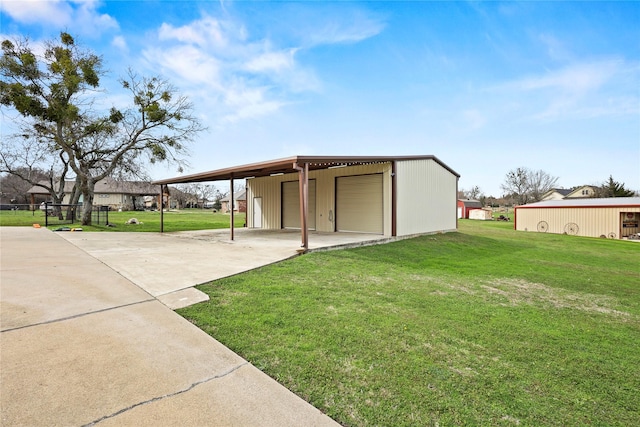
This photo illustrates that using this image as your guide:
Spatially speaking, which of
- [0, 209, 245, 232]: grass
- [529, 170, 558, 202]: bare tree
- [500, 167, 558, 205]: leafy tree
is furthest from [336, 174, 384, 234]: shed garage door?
[529, 170, 558, 202]: bare tree

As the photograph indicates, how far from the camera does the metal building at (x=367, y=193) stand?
10.6m

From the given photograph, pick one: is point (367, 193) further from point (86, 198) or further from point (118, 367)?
point (86, 198)

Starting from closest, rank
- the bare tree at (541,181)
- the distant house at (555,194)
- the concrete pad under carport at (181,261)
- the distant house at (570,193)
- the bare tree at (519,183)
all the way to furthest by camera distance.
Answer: the concrete pad under carport at (181,261)
the distant house at (570,193)
the distant house at (555,194)
the bare tree at (519,183)
the bare tree at (541,181)

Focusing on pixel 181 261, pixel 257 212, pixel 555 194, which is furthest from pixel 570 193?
pixel 181 261

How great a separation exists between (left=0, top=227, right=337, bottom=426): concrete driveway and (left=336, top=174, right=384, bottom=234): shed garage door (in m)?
7.85

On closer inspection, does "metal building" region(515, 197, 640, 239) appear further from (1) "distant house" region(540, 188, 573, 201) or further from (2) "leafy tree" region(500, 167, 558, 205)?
(2) "leafy tree" region(500, 167, 558, 205)

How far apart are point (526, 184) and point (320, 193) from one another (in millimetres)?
49642

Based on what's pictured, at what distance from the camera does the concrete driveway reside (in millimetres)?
1857

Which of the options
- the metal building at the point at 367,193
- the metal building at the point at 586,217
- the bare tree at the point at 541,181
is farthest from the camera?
the bare tree at the point at 541,181

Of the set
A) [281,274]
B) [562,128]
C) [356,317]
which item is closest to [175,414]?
[356,317]

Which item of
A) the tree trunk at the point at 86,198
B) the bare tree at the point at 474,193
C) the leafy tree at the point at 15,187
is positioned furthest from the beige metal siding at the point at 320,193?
the bare tree at the point at 474,193

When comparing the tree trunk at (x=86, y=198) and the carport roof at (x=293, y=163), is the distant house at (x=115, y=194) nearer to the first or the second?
the tree trunk at (x=86, y=198)

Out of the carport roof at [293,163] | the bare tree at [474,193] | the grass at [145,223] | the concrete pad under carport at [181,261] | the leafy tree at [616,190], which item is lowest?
the concrete pad under carport at [181,261]

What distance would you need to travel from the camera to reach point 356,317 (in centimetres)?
351
